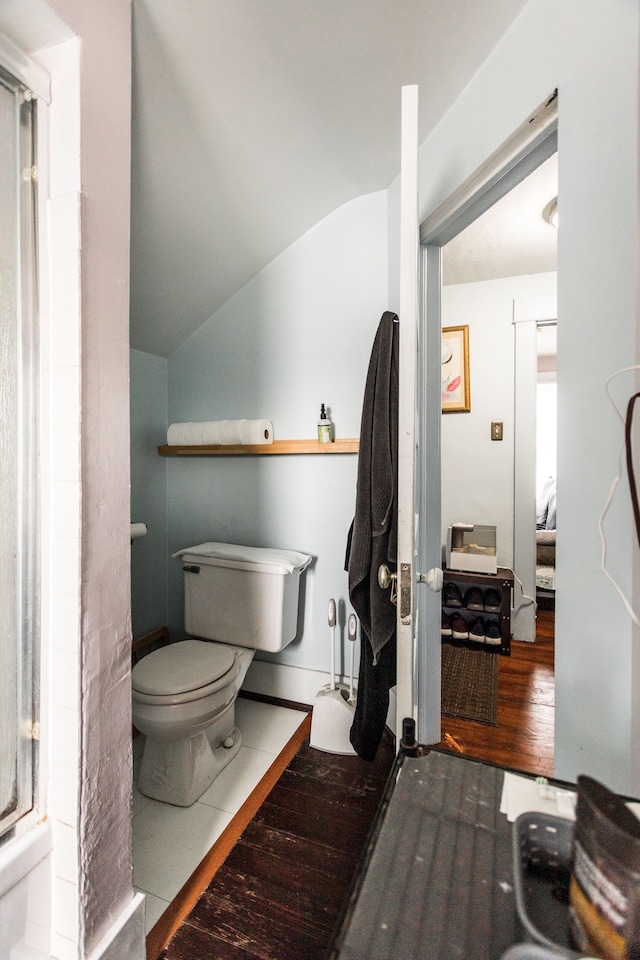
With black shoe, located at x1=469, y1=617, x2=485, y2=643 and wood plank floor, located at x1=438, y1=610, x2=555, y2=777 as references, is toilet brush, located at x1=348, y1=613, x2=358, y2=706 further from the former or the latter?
black shoe, located at x1=469, y1=617, x2=485, y2=643

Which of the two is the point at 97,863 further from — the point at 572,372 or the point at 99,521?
the point at 572,372

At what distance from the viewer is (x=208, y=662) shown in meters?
1.66

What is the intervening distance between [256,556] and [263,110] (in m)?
1.59

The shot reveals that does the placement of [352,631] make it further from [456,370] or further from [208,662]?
[456,370]

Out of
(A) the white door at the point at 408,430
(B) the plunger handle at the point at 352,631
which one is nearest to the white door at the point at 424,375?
(A) the white door at the point at 408,430

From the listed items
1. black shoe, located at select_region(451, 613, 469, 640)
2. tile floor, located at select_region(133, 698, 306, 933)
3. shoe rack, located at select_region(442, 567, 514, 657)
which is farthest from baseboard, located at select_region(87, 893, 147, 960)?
black shoe, located at select_region(451, 613, 469, 640)

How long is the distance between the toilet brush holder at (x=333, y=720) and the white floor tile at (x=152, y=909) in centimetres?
73

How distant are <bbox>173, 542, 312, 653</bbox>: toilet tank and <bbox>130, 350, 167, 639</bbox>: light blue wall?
0.94ft

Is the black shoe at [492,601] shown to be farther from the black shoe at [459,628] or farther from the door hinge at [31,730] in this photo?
the door hinge at [31,730]

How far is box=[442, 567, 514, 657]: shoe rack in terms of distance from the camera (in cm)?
253

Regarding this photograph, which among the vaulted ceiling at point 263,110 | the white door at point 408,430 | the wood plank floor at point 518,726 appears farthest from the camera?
the wood plank floor at point 518,726

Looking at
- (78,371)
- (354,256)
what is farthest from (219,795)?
(354,256)

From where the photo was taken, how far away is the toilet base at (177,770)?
155 cm

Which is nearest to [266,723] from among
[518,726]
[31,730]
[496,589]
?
[518,726]
